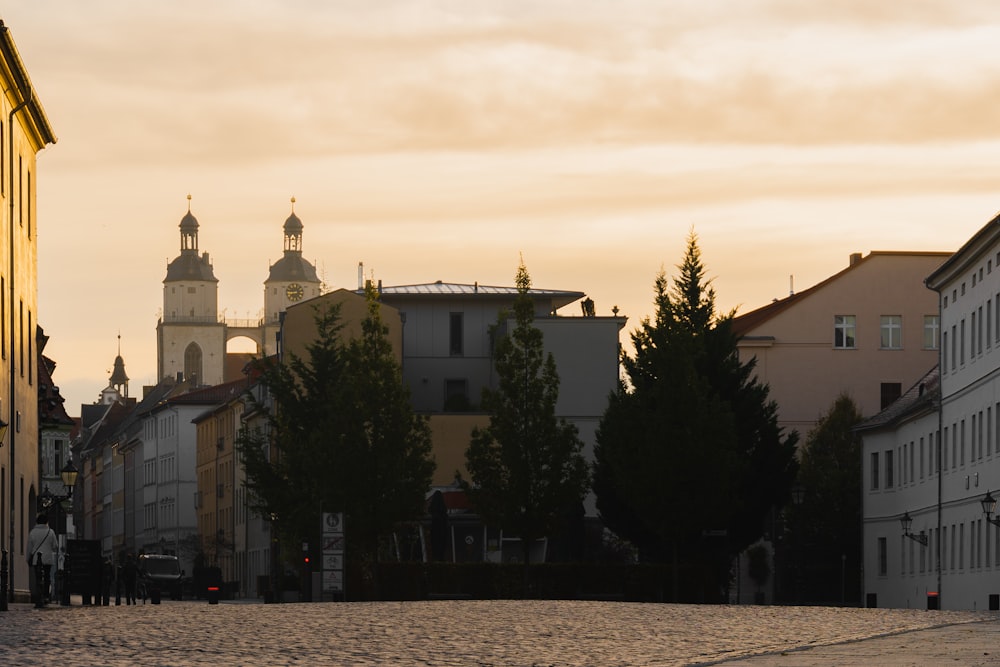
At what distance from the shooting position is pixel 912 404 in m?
75.7

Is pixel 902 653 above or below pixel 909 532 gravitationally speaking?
above

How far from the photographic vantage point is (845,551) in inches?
3273

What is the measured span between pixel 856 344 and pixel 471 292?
19.3 m

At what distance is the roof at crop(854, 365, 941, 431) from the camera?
238ft

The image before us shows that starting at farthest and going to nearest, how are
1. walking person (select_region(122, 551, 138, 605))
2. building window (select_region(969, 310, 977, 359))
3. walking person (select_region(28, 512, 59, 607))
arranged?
building window (select_region(969, 310, 977, 359)) → walking person (select_region(122, 551, 138, 605)) → walking person (select_region(28, 512, 59, 607))

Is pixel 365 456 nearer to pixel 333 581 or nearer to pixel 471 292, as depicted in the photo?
pixel 333 581

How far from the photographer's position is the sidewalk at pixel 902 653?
1928 centimetres

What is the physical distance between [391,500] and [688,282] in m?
11.8

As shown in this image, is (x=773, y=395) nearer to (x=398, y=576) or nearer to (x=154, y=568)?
(x=154, y=568)

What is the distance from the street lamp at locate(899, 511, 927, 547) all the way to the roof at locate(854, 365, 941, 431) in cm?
379

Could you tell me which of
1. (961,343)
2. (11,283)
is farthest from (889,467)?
(11,283)

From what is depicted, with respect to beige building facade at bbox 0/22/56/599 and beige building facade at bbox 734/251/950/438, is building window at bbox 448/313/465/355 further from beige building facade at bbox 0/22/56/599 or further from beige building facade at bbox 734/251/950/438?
beige building facade at bbox 0/22/56/599

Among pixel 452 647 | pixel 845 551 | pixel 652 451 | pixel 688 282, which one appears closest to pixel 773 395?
pixel 845 551

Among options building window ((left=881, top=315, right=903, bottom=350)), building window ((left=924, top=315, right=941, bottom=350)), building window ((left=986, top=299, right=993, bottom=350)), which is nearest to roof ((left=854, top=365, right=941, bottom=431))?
building window ((left=986, top=299, right=993, bottom=350))
